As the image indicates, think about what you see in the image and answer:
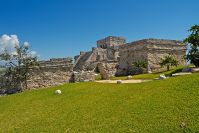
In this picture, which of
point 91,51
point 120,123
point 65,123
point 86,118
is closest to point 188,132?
point 120,123

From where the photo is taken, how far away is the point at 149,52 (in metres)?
38.2

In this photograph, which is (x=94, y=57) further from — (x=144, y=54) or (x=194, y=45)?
(x=194, y=45)

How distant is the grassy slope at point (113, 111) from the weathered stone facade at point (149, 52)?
79.1 ft

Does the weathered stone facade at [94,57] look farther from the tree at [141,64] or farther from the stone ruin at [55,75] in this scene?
the stone ruin at [55,75]

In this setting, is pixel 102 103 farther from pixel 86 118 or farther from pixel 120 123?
pixel 120 123

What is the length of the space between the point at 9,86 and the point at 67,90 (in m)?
8.85

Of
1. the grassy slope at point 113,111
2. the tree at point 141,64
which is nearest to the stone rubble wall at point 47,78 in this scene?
the grassy slope at point 113,111

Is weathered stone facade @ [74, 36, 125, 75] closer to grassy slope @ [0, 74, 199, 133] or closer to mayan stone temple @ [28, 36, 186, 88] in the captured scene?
mayan stone temple @ [28, 36, 186, 88]

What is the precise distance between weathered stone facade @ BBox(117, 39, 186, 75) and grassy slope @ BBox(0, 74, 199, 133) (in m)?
24.1

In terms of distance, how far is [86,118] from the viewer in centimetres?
1069

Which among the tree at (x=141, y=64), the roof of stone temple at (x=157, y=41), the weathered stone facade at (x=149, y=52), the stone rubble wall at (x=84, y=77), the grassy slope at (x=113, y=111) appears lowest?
the grassy slope at (x=113, y=111)

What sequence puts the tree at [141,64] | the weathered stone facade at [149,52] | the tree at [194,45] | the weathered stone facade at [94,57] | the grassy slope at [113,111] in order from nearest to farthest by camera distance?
1. the grassy slope at [113,111]
2. the tree at [194,45]
3. the tree at [141,64]
4. the weathered stone facade at [149,52]
5. the weathered stone facade at [94,57]

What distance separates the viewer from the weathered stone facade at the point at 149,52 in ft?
125

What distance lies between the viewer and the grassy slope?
9.24m
